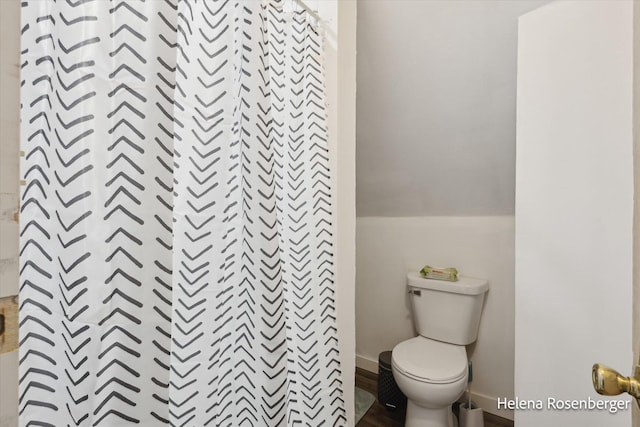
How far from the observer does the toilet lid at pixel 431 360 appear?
1450 mm

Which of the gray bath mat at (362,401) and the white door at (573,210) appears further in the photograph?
the gray bath mat at (362,401)

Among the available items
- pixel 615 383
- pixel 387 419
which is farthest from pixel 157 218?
pixel 387 419

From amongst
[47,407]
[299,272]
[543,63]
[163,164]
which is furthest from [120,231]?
[543,63]

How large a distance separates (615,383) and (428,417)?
130 centimetres

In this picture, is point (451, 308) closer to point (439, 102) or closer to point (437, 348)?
point (437, 348)

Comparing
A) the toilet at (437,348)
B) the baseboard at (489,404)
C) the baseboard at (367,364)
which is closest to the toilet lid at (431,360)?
the toilet at (437,348)

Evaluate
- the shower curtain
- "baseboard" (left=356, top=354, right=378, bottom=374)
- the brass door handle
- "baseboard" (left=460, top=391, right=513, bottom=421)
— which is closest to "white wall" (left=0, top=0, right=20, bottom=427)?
the shower curtain

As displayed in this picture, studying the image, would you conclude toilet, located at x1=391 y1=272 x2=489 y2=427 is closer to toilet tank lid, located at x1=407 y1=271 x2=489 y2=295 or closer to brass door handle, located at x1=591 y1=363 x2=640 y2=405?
toilet tank lid, located at x1=407 y1=271 x2=489 y2=295

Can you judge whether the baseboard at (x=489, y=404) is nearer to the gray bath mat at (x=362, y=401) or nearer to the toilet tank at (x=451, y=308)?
the toilet tank at (x=451, y=308)

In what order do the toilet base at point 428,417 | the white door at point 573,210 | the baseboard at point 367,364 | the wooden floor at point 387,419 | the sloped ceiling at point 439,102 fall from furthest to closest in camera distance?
the baseboard at point 367,364 → the wooden floor at point 387,419 → the toilet base at point 428,417 → the sloped ceiling at point 439,102 → the white door at point 573,210

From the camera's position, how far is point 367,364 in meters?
2.42

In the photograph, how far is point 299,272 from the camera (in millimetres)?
1054

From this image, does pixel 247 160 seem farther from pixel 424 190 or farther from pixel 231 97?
pixel 424 190

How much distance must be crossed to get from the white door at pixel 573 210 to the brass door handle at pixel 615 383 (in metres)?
0.68
